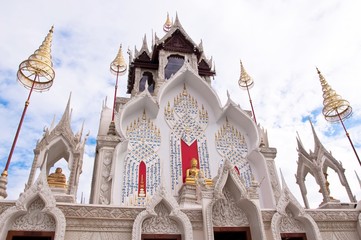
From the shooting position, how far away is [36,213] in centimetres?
618

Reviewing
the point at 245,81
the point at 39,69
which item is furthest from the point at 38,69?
the point at 245,81

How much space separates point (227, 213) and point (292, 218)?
5.49 ft

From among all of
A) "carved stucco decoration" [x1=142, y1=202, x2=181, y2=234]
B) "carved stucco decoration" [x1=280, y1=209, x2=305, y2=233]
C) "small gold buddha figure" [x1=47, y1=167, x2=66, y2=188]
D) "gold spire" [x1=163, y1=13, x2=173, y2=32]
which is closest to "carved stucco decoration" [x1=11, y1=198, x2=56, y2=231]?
"small gold buddha figure" [x1=47, y1=167, x2=66, y2=188]

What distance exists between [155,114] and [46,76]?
4.11 meters

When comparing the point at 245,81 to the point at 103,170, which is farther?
the point at 245,81

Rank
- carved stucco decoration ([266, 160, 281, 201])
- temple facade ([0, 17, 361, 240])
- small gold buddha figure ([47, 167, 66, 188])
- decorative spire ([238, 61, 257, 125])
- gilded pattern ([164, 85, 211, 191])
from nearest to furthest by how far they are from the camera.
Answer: temple facade ([0, 17, 361, 240]), small gold buddha figure ([47, 167, 66, 188]), carved stucco decoration ([266, 160, 281, 201]), gilded pattern ([164, 85, 211, 191]), decorative spire ([238, 61, 257, 125])

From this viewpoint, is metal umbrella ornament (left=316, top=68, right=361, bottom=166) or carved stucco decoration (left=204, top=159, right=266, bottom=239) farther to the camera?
metal umbrella ornament (left=316, top=68, right=361, bottom=166)

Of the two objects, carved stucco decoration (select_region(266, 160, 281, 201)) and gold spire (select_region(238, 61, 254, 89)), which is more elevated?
gold spire (select_region(238, 61, 254, 89))

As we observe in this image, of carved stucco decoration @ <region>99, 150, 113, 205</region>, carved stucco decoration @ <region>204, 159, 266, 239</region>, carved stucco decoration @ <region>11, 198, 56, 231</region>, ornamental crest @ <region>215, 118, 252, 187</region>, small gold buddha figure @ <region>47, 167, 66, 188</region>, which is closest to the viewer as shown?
carved stucco decoration @ <region>11, 198, 56, 231</region>

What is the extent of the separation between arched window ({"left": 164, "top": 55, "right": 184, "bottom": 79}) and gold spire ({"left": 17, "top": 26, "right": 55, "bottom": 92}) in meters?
5.47

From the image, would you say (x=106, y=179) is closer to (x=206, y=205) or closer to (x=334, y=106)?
(x=206, y=205)

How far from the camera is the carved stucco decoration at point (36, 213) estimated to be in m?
5.92

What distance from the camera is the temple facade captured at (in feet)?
20.6

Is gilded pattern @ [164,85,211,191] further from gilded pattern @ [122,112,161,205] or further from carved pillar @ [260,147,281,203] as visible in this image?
carved pillar @ [260,147,281,203]
